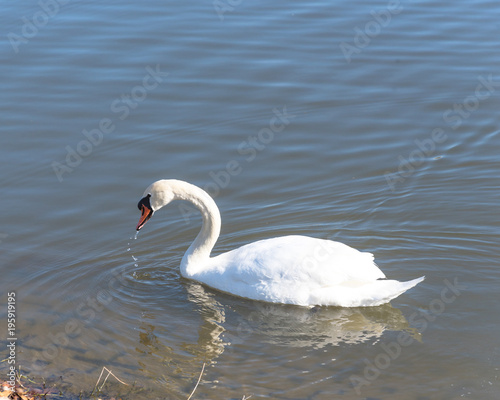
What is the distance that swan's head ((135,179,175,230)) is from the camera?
9117 mm

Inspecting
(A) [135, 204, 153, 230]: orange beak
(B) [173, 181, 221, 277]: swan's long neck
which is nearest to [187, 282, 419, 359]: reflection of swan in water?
(B) [173, 181, 221, 277]: swan's long neck

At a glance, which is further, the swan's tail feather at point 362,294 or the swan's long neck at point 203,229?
the swan's long neck at point 203,229

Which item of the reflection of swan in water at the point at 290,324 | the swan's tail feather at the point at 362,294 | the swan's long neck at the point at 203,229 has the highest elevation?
the swan's long neck at the point at 203,229

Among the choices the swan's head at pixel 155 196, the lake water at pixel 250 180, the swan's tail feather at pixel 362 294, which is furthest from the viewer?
the swan's head at pixel 155 196

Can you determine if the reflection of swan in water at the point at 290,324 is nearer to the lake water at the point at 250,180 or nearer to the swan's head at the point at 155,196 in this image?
the lake water at the point at 250,180

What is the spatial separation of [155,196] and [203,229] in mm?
701

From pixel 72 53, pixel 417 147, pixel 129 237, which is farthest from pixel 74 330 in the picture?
pixel 72 53

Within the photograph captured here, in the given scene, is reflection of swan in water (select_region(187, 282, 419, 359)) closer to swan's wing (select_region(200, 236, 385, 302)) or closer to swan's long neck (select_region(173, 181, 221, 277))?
swan's wing (select_region(200, 236, 385, 302))

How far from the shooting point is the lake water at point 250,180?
304 inches

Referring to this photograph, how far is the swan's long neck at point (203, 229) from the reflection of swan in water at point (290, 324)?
1.70 ft

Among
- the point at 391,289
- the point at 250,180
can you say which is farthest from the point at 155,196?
the point at 391,289

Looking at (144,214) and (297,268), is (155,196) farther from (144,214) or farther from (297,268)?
(297,268)

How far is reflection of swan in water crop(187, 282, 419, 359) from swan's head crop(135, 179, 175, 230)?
50.7 inches

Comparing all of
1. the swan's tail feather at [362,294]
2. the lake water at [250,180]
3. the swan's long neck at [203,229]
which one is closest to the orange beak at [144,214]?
the swan's long neck at [203,229]
